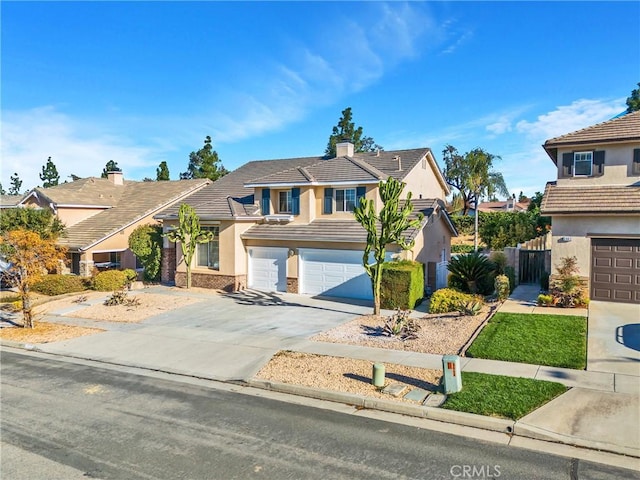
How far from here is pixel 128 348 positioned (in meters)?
14.2

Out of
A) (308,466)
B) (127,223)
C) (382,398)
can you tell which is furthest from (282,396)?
(127,223)

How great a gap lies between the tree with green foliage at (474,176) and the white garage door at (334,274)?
19934 millimetres

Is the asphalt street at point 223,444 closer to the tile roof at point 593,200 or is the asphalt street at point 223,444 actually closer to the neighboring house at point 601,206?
the neighboring house at point 601,206

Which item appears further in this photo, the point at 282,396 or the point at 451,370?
the point at 282,396

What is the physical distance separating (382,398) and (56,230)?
83.6ft

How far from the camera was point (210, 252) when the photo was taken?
996 inches

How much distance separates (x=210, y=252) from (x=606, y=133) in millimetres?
18948

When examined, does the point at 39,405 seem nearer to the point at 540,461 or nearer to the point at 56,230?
the point at 540,461

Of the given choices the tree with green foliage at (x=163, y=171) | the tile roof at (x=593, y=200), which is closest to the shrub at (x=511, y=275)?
the tile roof at (x=593, y=200)

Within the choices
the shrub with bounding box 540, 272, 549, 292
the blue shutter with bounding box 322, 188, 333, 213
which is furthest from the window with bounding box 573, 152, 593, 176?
the blue shutter with bounding box 322, 188, 333, 213

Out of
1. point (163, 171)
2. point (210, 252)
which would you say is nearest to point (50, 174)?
point (163, 171)

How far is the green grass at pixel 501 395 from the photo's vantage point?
861 centimetres

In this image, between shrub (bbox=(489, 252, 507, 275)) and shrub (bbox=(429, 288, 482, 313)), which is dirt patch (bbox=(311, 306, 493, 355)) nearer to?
shrub (bbox=(429, 288, 482, 313))

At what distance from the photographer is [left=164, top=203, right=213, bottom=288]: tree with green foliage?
24.3 m
